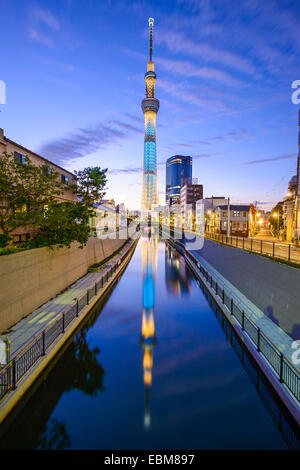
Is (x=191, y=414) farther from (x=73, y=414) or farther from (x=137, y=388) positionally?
(x=73, y=414)

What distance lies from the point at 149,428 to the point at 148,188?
191 m

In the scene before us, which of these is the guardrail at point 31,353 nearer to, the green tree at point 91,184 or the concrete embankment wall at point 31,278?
the concrete embankment wall at point 31,278

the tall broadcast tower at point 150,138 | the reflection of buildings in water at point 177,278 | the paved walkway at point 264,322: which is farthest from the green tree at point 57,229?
the tall broadcast tower at point 150,138

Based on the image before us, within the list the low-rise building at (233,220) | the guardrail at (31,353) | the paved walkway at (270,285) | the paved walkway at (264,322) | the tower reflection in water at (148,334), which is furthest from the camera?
the low-rise building at (233,220)

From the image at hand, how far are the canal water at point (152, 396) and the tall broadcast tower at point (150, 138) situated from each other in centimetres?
18458

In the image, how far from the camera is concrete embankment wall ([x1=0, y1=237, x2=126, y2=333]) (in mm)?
10926

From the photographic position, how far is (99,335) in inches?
520

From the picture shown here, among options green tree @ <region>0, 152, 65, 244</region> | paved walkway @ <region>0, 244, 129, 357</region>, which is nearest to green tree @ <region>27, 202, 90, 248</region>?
green tree @ <region>0, 152, 65, 244</region>

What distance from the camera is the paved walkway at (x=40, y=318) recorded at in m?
9.84

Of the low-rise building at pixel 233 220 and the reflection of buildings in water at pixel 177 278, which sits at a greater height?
the low-rise building at pixel 233 220

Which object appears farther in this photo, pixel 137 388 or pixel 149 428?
pixel 137 388

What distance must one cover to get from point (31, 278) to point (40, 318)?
7.49 feet
